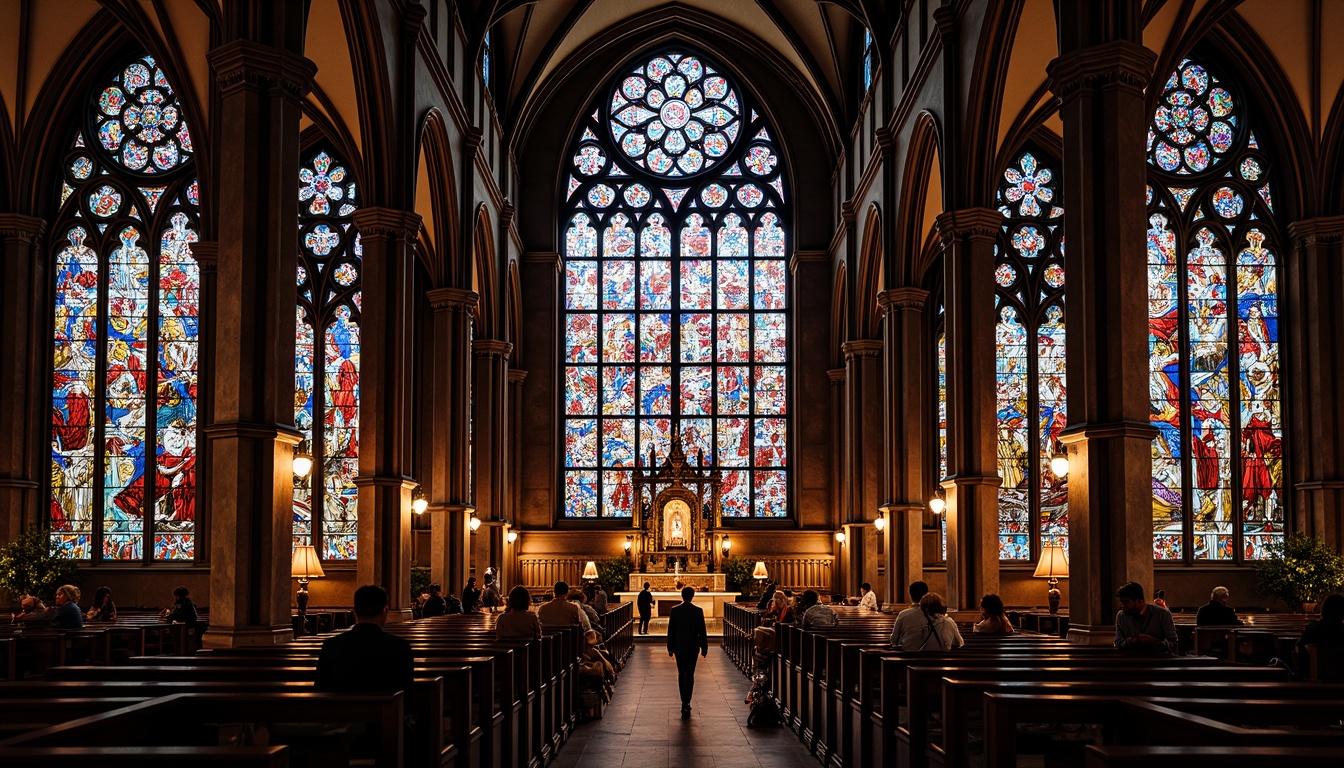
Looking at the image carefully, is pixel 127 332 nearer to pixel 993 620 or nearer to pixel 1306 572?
pixel 993 620

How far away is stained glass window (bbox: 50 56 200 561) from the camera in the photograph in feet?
85.9

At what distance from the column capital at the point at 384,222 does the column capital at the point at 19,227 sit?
30.0 feet

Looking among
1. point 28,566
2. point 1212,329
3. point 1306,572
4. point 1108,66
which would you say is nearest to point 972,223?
point 1108,66

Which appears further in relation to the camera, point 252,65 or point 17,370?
point 17,370

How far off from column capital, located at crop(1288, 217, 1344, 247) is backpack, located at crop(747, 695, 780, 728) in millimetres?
17012

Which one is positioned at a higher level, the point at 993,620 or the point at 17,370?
the point at 17,370

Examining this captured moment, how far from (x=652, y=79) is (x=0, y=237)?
17397 mm

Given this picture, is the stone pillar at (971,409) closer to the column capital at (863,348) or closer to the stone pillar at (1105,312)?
the stone pillar at (1105,312)

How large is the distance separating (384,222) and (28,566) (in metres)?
9.82

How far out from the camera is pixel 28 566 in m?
22.1

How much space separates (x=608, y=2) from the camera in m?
32.2

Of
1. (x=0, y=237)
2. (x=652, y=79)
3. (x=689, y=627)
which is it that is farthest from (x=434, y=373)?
(x=652, y=79)

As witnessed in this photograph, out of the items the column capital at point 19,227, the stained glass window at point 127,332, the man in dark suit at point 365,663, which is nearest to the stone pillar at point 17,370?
the column capital at point 19,227

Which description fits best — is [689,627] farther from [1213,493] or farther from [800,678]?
[1213,493]
